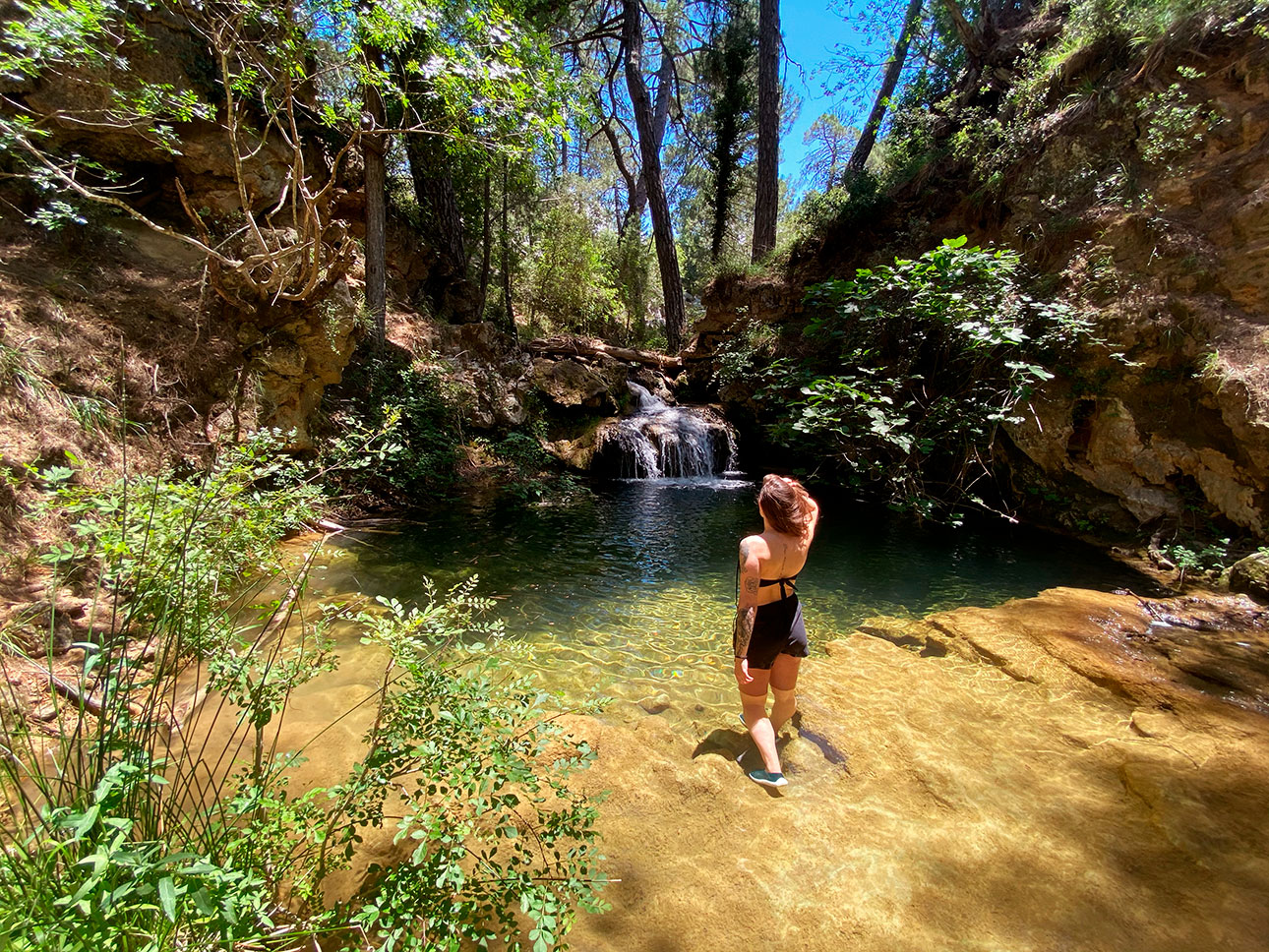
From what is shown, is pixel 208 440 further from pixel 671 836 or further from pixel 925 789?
pixel 925 789

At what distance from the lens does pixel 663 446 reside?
11.4 meters

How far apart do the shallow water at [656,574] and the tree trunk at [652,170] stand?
8290 mm

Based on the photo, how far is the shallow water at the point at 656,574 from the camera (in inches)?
156

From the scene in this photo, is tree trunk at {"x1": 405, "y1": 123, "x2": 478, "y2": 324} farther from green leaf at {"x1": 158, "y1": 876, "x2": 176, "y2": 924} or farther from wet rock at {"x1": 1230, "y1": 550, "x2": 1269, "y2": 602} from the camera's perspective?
wet rock at {"x1": 1230, "y1": 550, "x2": 1269, "y2": 602}

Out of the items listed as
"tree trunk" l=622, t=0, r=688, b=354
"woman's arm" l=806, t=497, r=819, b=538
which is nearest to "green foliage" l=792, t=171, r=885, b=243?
"tree trunk" l=622, t=0, r=688, b=354

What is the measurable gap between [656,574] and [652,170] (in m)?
12.2

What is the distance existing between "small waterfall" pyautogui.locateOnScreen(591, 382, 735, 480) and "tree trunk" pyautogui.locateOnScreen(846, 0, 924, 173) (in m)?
7.15

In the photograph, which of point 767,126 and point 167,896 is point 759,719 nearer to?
point 167,896

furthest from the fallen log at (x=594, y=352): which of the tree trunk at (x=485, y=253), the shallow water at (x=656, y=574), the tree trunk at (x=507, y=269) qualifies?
the shallow water at (x=656, y=574)

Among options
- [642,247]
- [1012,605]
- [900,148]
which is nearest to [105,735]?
[1012,605]

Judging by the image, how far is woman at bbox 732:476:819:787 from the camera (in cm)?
266

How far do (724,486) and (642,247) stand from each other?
11.8 meters

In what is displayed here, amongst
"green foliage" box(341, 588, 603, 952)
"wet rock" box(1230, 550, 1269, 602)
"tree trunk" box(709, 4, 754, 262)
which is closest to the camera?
"green foliage" box(341, 588, 603, 952)

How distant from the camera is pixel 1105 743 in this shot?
2.77m
